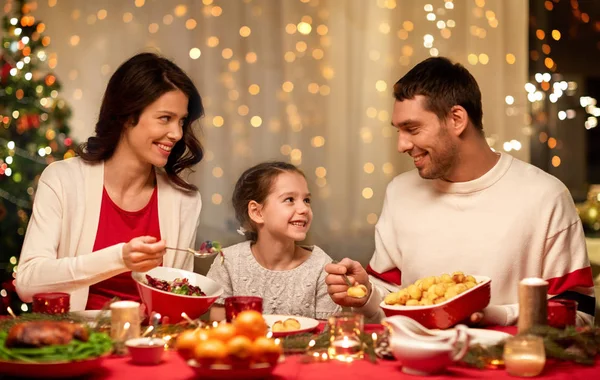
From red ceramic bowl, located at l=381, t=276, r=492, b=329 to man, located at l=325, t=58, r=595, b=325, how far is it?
0.37 metres

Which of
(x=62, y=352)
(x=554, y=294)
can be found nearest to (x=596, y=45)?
(x=554, y=294)

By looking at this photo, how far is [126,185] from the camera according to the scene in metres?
2.93

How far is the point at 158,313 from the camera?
7.11 feet

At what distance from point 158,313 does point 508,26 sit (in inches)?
110

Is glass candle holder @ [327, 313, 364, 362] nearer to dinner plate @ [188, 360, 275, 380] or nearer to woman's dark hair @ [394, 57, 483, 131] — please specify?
dinner plate @ [188, 360, 275, 380]

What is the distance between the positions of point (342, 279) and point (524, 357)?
0.73 metres

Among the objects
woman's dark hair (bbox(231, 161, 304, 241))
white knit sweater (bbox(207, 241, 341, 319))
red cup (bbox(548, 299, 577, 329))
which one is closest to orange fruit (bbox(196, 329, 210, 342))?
red cup (bbox(548, 299, 577, 329))

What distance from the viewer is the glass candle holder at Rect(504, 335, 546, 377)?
168 centimetres

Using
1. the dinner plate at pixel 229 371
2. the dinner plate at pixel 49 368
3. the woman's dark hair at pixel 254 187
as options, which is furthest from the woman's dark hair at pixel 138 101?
the dinner plate at pixel 229 371

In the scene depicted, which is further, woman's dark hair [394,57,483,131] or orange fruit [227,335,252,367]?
woman's dark hair [394,57,483,131]

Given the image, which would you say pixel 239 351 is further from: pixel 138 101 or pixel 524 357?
pixel 138 101

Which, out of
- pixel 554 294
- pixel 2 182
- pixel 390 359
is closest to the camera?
pixel 390 359

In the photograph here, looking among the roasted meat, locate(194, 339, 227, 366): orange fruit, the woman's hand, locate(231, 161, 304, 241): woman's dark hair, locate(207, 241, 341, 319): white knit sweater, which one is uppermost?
locate(231, 161, 304, 241): woman's dark hair

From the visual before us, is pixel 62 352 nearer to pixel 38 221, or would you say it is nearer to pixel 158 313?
pixel 158 313
